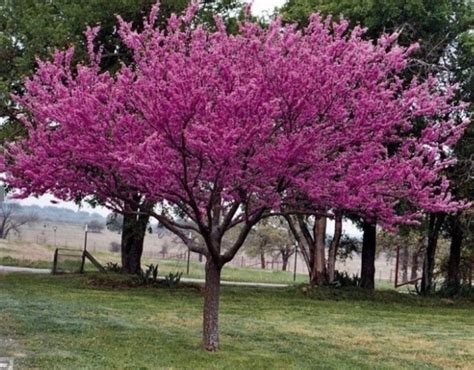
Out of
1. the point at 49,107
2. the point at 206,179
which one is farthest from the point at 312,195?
the point at 49,107

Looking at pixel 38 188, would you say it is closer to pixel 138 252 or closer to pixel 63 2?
pixel 63 2

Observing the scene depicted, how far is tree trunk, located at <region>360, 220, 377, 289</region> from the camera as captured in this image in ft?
69.4

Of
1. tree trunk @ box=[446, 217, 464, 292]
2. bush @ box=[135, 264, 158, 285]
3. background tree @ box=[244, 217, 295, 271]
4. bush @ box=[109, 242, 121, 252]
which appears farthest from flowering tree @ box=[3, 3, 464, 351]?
bush @ box=[109, 242, 121, 252]

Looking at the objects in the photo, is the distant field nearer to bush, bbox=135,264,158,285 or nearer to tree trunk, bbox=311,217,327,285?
tree trunk, bbox=311,217,327,285

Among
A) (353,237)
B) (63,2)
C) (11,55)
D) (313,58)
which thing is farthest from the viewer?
(353,237)

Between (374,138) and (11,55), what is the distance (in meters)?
14.3

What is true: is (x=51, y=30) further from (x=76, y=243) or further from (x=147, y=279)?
(x=76, y=243)

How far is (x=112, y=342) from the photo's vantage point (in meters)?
8.58

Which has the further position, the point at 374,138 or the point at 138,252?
the point at 138,252

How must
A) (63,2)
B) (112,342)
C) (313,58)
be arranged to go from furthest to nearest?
(63,2), (112,342), (313,58)

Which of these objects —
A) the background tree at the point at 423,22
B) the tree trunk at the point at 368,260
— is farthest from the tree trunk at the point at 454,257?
the background tree at the point at 423,22

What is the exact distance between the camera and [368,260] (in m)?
21.5

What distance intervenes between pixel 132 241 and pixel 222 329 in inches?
442

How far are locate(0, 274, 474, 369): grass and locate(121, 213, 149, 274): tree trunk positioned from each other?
204 cm
